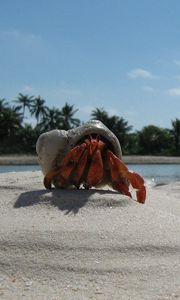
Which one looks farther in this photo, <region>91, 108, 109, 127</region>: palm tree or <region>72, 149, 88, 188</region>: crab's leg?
<region>91, 108, 109, 127</region>: palm tree

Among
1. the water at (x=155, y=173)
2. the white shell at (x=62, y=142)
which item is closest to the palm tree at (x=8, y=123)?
the water at (x=155, y=173)

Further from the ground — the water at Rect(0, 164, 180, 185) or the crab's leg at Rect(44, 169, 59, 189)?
the crab's leg at Rect(44, 169, 59, 189)

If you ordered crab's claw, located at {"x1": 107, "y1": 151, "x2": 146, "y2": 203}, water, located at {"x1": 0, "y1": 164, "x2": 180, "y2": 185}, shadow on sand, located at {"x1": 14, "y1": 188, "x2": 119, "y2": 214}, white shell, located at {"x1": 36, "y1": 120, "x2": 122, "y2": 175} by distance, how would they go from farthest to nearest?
water, located at {"x1": 0, "y1": 164, "x2": 180, "y2": 185} → white shell, located at {"x1": 36, "y1": 120, "x2": 122, "y2": 175} → crab's claw, located at {"x1": 107, "y1": 151, "x2": 146, "y2": 203} → shadow on sand, located at {"x1": 14, "y1": 188, "x2": 119, "y2": 214}

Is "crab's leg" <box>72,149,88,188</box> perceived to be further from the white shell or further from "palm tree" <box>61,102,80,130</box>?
"palm tree" <box>61,102,80,130</box>

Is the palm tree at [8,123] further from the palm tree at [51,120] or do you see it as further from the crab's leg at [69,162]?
the crab's leg at [69,162]

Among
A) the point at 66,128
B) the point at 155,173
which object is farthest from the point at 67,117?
the point at 155,173

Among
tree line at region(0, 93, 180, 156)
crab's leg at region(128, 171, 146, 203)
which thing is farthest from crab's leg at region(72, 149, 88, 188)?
tree line at region(0, 93, 180, 156)

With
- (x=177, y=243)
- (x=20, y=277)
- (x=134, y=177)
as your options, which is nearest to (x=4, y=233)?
(x=20, y=277)

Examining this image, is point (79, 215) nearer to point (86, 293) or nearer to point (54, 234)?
point (54, 234)
